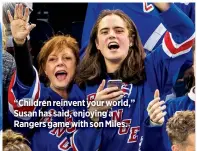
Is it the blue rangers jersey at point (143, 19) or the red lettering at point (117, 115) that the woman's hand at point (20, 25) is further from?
the red lettering at point (117, 115)

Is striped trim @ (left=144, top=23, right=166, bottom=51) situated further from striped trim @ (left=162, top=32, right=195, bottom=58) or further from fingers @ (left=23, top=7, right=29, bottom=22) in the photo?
fingers @ (left=23, top=7, right=29, bottom=22)

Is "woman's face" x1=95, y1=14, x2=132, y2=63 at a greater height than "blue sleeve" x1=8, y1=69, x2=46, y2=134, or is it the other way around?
"woman's face" x1=95, y1=14, x2=132, y2=63

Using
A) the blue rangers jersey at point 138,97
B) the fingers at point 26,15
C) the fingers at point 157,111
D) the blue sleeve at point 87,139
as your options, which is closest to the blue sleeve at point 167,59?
the blue rangers jersey at point 138,97

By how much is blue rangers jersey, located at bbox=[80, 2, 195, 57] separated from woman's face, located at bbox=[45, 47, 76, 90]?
102 millimetres

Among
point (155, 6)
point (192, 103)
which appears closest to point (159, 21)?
point (155, 6)

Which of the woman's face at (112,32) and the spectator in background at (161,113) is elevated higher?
the woman's face at (112,32)

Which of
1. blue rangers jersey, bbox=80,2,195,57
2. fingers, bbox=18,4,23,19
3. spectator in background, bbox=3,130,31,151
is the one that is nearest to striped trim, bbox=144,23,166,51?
blue rangers jersey, bbox=80,2,195,57

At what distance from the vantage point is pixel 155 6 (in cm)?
441

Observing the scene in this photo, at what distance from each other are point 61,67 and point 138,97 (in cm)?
62

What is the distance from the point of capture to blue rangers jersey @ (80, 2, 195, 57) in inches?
173

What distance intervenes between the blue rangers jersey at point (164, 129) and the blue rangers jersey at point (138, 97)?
0.05m

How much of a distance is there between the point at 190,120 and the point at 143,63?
55 cm

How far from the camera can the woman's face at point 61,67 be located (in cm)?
445

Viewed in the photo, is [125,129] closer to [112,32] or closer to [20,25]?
[112,32]
